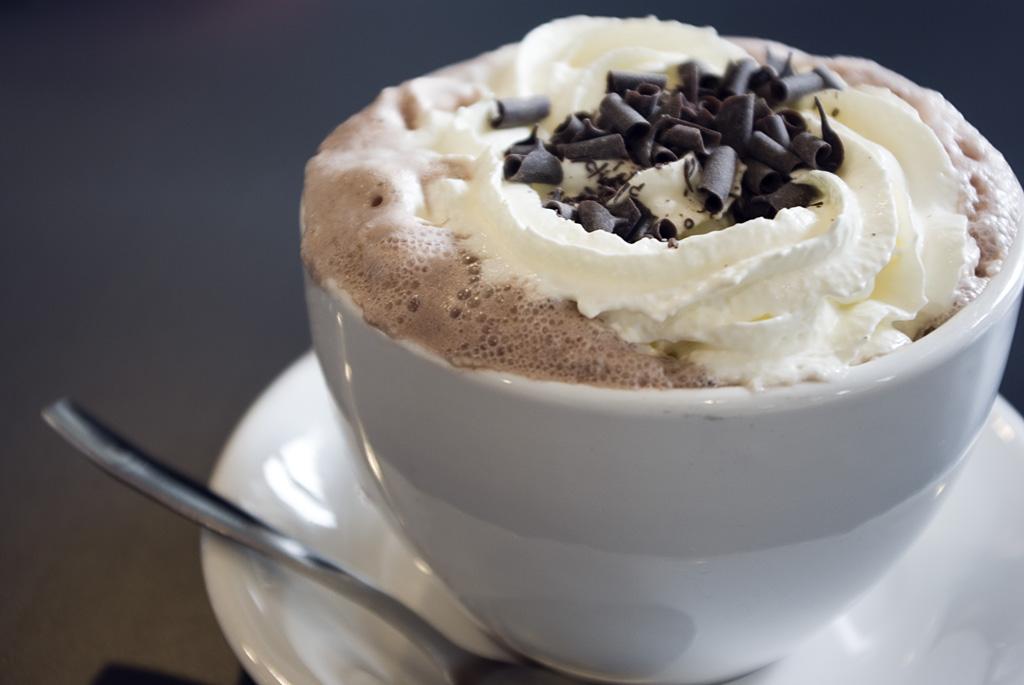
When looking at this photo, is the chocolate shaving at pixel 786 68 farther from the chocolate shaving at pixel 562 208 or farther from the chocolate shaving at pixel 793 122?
the chocolate shaving at pixel 562 208

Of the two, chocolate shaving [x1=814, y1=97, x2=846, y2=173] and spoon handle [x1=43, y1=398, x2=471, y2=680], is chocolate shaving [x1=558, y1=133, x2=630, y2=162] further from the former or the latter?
spoon handle [x1=43, y1=398, x2=471, y2=680]

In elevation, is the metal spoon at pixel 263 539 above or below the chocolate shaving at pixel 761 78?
below

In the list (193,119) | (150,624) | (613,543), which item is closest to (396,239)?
(613,543)

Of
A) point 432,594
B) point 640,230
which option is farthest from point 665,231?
point 432,594

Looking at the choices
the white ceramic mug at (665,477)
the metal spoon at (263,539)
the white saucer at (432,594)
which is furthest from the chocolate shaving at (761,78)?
the metal spoon at (263,539)

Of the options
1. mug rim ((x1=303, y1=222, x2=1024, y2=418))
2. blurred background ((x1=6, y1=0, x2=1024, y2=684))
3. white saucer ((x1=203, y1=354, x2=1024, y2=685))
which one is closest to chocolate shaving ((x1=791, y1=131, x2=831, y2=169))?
mug rim ((x1=303, y1=222, x2=1024, y2=418))
